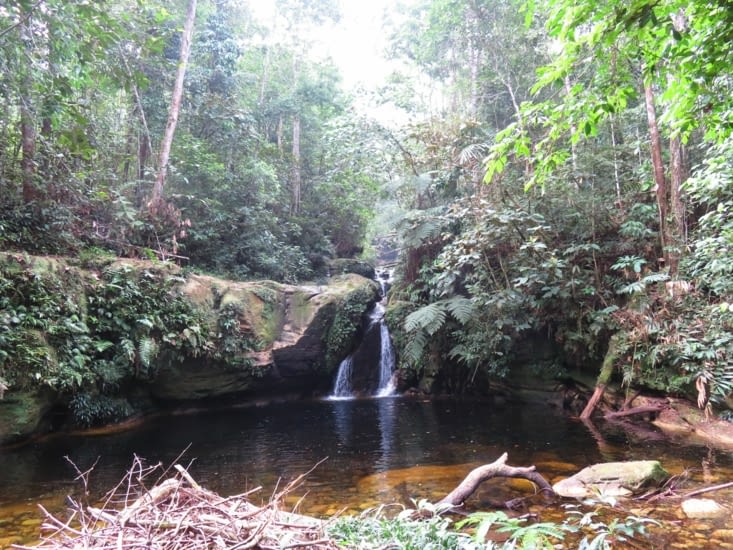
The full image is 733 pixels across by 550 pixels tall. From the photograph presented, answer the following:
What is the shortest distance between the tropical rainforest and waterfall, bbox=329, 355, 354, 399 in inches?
63.7

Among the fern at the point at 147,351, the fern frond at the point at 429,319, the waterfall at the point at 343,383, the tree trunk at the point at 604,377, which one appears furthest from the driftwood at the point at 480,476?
the waterfall at the point at 343,383

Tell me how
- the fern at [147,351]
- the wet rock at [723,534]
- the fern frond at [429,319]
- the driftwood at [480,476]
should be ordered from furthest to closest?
the fern frond at [429,319], the fern at [147,351], the driftwood at [480,476], the wet rock at [723,534]

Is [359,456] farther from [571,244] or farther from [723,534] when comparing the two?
[571,244]

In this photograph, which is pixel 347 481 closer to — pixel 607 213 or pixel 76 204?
pixel 607 213

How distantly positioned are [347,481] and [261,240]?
384 inches

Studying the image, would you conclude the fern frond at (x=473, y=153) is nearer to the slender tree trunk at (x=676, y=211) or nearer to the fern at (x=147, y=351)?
the slender tree trunk at (x=676, y=211)

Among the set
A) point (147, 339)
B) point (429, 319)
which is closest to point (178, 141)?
point (147, 339)

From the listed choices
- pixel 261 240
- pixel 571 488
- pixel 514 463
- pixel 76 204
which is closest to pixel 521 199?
pixel 514 463

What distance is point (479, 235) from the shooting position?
9.42 meters

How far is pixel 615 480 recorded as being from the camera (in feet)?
16.1

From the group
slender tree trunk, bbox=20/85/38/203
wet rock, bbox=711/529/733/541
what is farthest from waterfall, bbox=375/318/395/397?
wet rock, bbox=711/529/733/541

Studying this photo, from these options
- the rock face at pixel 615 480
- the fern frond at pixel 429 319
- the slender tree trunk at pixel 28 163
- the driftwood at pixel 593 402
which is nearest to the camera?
the rock face at pixel 615 480

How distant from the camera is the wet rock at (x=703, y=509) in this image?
423cm

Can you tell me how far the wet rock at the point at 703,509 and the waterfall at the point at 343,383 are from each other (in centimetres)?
920
